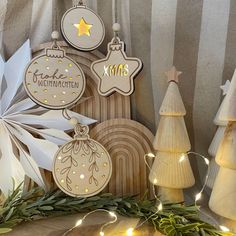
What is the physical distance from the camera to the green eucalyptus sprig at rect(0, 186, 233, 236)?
0.52 metres

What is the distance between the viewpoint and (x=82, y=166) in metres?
0.60

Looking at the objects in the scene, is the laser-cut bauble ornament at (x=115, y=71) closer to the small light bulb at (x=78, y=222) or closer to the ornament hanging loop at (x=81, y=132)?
the ornament hanging loop at (x=81, y=132)

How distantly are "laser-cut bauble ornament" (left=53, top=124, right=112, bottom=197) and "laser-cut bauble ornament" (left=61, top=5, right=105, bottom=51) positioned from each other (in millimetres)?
167

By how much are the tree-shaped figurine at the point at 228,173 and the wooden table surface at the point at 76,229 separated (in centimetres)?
12

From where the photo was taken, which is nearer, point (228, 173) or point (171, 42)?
point (228, 173)

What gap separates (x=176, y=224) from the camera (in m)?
0.52

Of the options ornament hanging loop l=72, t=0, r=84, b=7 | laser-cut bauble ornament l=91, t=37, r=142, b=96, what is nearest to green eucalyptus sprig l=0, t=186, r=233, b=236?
laser-cut bauble ornament l=91, t=37, r=142, b=96

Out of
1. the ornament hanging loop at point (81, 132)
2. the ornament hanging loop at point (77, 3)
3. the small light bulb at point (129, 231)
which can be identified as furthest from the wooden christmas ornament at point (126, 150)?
the ornament hanging loop at point (77, 3)

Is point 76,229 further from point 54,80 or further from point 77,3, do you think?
point 77,3

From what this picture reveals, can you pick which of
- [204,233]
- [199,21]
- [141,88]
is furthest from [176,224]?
[199,21]

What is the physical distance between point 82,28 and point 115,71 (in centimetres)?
11

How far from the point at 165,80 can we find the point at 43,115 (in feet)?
Result: 0.92

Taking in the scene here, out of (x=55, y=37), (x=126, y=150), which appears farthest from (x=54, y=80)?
(x=126, y=150)

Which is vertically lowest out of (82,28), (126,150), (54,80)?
(126,150)
